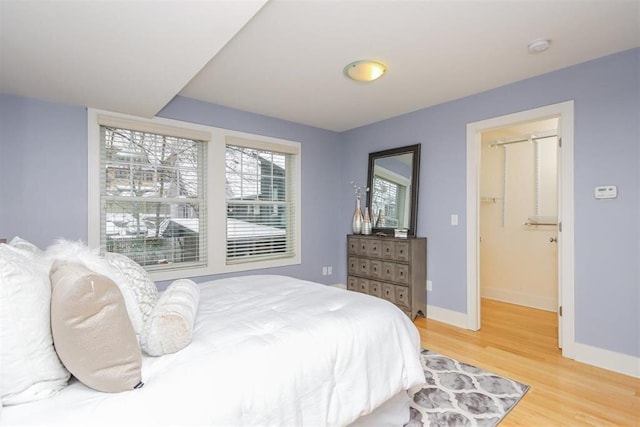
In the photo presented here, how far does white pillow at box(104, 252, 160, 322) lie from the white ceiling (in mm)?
1226

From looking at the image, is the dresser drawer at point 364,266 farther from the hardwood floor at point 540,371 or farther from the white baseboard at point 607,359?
the white baseboard at point 607,359

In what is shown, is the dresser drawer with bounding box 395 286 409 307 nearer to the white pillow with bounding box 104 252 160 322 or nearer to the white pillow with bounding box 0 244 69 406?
the white pillow with bounding box 104 252 160 322

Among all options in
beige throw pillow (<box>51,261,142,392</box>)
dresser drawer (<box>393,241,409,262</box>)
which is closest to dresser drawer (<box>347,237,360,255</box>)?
dresser drawer (<box>393,241,409,262</box>)

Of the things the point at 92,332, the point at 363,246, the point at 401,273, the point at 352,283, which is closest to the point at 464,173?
the point at 401,273

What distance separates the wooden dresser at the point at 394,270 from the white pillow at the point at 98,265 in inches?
110

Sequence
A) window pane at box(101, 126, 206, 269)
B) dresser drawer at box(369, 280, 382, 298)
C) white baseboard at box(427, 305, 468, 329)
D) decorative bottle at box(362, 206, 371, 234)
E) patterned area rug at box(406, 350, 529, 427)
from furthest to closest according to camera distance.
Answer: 1. decorative bottle at box(362, 206, 371, 234)
2. dresser drawer at box(369, 280, 382, 298)
3. white baseboard at box(427, 305, 468, 329)
4. window pane at box(101, 126, 206, 269)
5. patterned area rug at box(406, 350, 529, 427)

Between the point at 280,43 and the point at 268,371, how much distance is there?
2138mm

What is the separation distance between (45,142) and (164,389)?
9.10ft

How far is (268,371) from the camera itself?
1.15m

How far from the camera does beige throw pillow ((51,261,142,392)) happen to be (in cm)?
90

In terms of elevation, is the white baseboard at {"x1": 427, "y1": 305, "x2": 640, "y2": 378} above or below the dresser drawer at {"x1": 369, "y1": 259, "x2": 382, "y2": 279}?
below

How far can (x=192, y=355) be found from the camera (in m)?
1.14

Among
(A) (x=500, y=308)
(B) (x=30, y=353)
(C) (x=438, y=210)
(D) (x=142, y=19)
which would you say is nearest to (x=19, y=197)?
(D) (x=142, y=19)

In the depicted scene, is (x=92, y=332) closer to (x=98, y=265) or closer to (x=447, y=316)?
(x=98, y=265)
